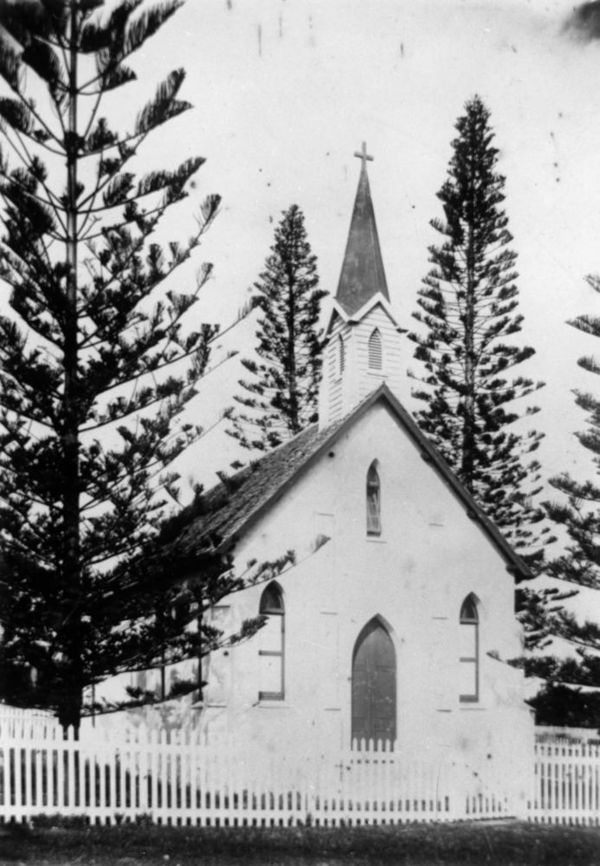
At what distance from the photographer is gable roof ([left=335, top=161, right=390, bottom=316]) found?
20.0m

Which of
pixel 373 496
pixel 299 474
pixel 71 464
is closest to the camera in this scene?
pixel 71 464

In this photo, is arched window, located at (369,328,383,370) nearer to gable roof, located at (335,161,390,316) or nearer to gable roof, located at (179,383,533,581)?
gable roof, located at (335,161,390,316)

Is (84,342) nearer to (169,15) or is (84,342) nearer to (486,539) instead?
(169,15)

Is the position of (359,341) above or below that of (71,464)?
above

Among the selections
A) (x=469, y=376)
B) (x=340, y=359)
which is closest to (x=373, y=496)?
(x=340, y=359)

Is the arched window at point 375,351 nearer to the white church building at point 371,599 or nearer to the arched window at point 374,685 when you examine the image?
the white church building at point 371,599

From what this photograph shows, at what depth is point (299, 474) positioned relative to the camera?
17062mm

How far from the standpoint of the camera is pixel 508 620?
18875mm

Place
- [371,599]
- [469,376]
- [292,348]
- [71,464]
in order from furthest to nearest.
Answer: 1. [292,348]
2. [469,376]
3. [371,599]
4. [71,464]

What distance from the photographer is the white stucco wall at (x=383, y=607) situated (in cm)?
1639

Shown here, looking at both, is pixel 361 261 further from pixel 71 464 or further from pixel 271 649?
pixel 71 464

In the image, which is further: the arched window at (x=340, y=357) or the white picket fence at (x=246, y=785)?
the arched window at (x=340, y=357)

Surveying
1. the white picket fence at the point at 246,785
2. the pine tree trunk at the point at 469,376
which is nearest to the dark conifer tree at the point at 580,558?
the white picket fence at the point at 246,785

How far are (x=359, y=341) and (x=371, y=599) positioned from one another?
16.4 ft
